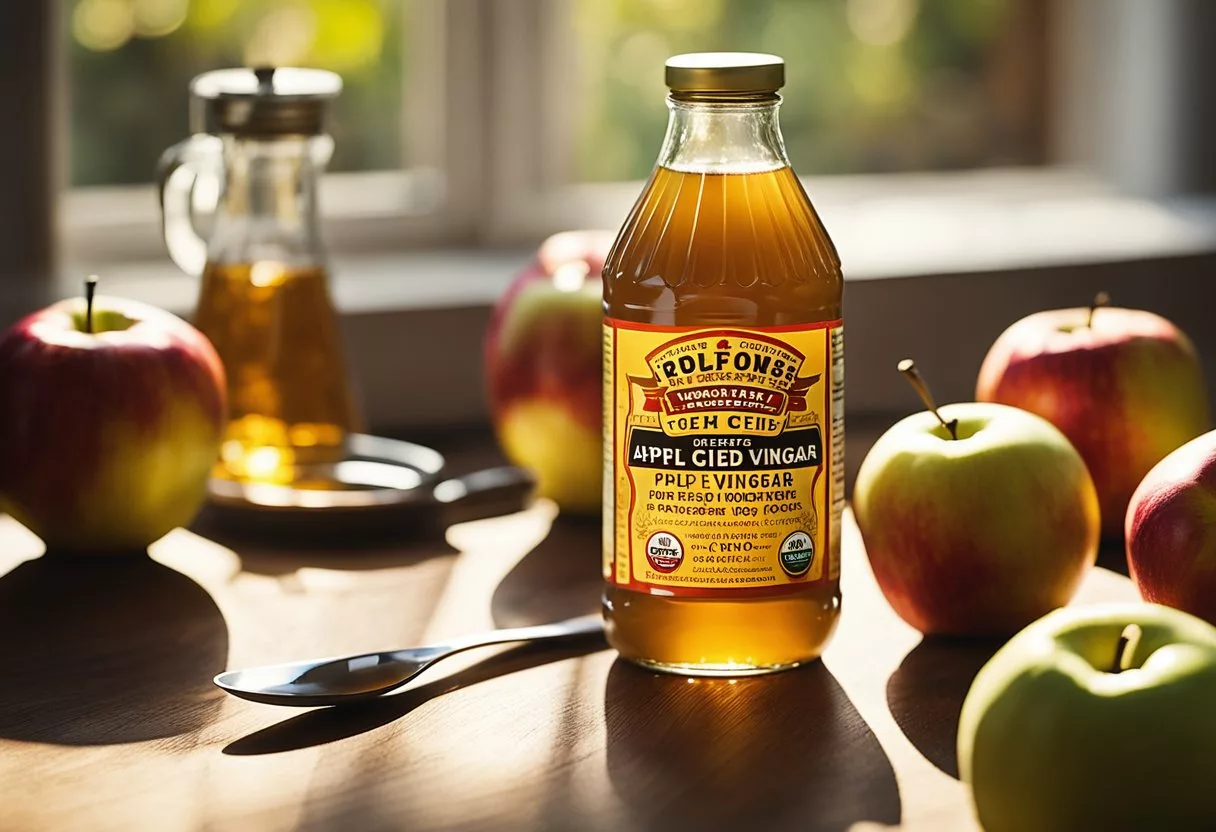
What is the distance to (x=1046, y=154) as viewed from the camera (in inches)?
86.7

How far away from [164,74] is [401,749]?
3.65ft

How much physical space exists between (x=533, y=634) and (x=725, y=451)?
18cm

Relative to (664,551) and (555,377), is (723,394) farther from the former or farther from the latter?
(555,377)

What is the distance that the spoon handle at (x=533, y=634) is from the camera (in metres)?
0.95

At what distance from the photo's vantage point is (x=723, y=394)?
34.3 inches

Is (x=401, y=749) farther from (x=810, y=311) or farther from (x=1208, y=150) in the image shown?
(x=1208, y=150)

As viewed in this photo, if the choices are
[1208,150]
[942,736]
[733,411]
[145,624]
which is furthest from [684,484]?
[1208,150]

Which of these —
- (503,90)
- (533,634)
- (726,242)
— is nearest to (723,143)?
(726,242)

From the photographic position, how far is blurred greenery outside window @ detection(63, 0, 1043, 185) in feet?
5.67

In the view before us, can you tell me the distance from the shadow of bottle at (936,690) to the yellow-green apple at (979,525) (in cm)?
2

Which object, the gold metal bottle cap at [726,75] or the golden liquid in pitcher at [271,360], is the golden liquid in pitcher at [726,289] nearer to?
the gold metal bottle cap at [726,75]

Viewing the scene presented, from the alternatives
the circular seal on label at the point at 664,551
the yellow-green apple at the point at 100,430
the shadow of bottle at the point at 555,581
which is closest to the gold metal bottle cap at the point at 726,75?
the circular seal on label at the point at 664,551

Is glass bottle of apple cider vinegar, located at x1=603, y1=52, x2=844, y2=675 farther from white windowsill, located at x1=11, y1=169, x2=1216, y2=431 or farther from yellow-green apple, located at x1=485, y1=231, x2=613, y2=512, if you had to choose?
white windowsill, located at x1=11, y1=169, x2=1216, y2=431

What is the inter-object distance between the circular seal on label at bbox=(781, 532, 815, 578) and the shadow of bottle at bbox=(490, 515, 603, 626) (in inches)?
8.1
